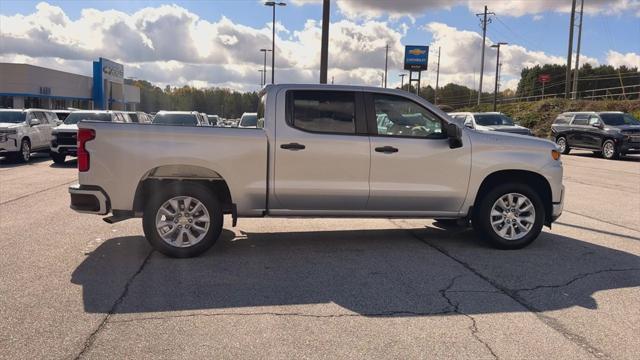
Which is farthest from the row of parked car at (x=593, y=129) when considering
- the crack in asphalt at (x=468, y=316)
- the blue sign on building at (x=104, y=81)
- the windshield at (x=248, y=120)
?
the blue sign on building at (x=104, y=81)

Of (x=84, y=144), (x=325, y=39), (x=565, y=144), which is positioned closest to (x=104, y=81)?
(x=565, y=144)

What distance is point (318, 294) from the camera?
Answer: 500 centimetres

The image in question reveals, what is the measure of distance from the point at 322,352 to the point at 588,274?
3.44 metres

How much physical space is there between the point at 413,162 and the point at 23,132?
51.7 ft

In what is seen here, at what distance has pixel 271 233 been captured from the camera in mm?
7574

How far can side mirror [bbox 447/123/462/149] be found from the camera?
20.9 ft

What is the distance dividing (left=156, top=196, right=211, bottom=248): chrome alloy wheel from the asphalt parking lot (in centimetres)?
26

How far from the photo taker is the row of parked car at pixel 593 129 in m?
21.7

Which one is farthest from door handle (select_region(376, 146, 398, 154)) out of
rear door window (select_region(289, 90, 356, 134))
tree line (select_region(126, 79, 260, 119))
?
tree line (select_region(126, 79, 260, 119))

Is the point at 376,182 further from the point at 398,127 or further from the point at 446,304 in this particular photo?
the point at 446,304

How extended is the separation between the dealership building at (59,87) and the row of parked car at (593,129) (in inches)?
1743

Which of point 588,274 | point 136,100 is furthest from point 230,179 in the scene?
point 136,100

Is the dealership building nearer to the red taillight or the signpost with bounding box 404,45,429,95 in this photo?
the signpost with bounding box 404,45,429,95

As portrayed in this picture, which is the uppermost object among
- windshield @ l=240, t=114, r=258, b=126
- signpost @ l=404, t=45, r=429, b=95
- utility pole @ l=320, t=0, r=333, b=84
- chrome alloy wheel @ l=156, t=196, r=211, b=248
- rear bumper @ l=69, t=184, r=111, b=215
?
signpost @ l=404, t=45, r=429, b=95
